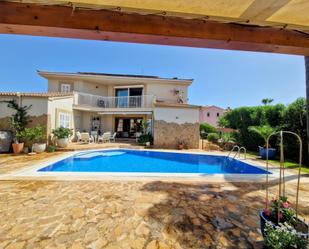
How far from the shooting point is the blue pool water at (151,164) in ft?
32.2

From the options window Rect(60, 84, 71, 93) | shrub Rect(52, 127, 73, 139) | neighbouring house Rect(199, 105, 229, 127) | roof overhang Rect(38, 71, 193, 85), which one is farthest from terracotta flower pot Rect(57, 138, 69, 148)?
neighbouring house Rect(199, 105, 229, 127)

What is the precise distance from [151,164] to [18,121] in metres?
10.3

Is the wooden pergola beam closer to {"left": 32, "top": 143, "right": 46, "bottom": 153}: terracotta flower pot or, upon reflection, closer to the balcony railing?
{"left": 32, "top": 143, "right": 46, "bottom": 153}: terracotta flower pot

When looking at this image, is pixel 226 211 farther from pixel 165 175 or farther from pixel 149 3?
pixel 149 3

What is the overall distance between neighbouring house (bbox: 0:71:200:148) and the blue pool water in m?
3.56

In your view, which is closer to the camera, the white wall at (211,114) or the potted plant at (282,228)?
the potted plant at (282,228)

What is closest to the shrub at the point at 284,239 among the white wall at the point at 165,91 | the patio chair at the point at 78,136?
the patio chair at the point at 78,136

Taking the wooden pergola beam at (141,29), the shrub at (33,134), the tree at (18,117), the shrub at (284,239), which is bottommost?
the shrub at (284,239)

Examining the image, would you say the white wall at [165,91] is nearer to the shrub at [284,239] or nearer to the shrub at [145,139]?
the shrub at [145,139]

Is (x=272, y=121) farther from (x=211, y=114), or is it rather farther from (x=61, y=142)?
(x=211, y=114)

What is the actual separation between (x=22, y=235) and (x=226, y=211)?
4399 mm

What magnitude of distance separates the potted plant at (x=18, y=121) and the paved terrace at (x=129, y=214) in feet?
24.9

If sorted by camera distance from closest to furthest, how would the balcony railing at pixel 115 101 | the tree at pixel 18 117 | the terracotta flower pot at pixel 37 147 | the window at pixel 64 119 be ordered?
1. the terracotta flower pot at pixel 37 147
2. the tree at pixel 18 117
3. the window at pixel 64 119
4. the balcony railing at pixel 115 101

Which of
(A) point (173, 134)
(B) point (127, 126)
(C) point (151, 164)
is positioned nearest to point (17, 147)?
(C) point (151, 164)
